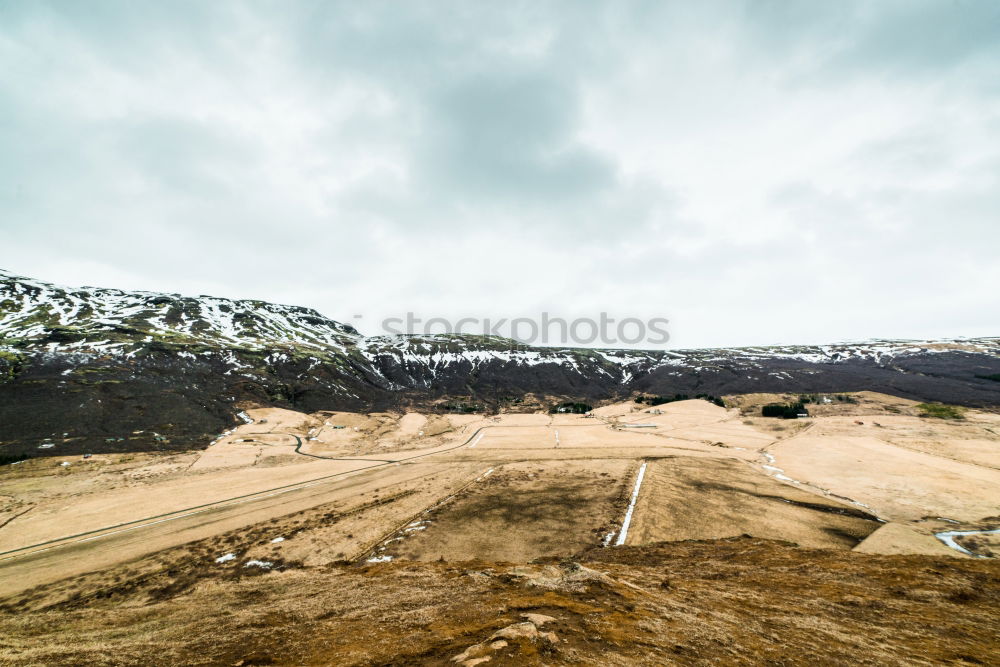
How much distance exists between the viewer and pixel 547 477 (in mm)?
36562

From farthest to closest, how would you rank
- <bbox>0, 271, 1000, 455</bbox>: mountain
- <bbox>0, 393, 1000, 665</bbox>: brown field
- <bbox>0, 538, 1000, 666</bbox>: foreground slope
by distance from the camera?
1. <bbox>0, 271, 1000, 455</bbox>: mountain
2. <bbox>0, 393, 1000, 665</bbox>: brown field
3. <bbox>0, 538, 1000, 666</bbox>: foreground slope

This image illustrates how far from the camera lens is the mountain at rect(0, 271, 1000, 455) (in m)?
60.4

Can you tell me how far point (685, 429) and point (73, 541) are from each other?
8524 centimetres

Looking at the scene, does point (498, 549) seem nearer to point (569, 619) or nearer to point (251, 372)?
point (569, 619)

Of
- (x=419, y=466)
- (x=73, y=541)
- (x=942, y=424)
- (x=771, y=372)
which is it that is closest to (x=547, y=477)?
(x=419, y=466)

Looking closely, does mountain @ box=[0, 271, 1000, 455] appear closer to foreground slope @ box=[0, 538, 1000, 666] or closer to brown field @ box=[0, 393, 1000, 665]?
brown field @ box=[0, 393, 1000, 665]

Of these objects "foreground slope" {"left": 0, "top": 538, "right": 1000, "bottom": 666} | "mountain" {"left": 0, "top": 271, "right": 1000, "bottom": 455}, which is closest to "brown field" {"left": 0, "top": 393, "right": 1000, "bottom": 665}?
"foreground slope" {"left": 0, "top": 538, "right": 1000, "bottom": 666}

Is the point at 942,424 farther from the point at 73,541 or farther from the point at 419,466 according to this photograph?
the point at 73,541

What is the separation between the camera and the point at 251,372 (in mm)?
101562

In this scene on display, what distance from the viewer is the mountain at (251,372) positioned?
60.4 metres

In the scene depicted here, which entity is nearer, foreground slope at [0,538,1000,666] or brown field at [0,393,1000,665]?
foreground slope at [0,538,1000,666]

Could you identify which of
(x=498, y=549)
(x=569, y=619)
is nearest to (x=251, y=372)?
(x=498, y=549)

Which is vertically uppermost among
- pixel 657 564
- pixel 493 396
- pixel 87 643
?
pixel 87 643

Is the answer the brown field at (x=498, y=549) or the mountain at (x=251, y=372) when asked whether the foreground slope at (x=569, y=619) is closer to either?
the brown field at (x=498, y=549)
